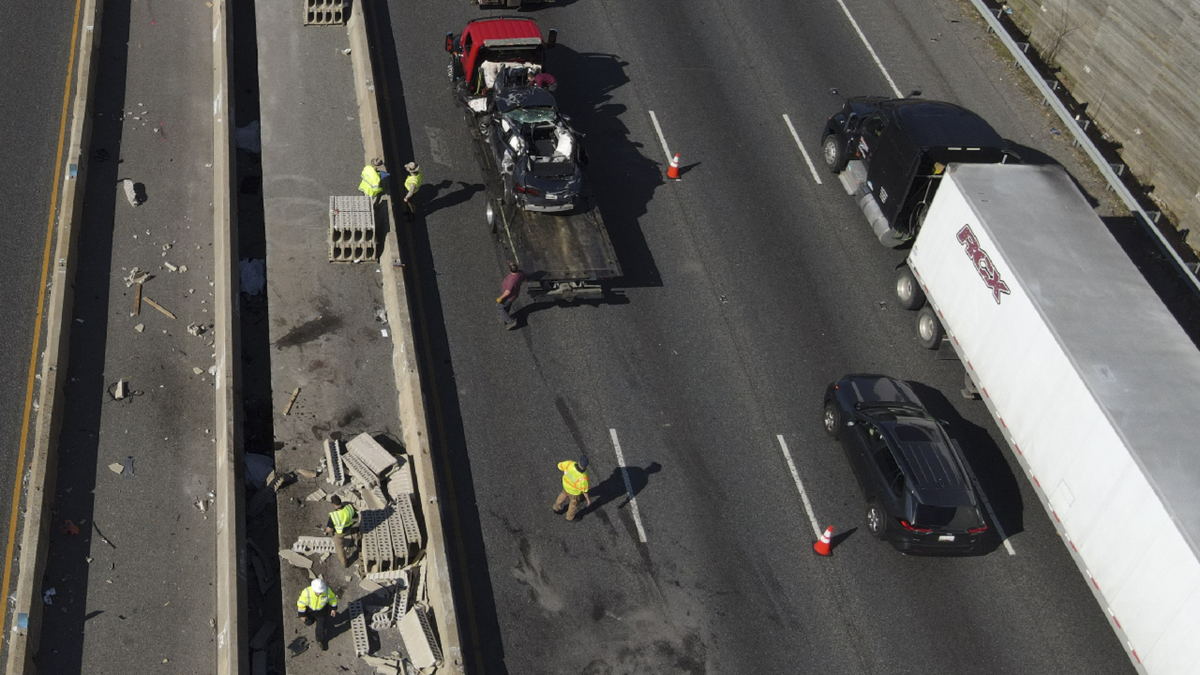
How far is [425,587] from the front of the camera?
17.9m

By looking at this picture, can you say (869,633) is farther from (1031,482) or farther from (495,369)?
(495,369)

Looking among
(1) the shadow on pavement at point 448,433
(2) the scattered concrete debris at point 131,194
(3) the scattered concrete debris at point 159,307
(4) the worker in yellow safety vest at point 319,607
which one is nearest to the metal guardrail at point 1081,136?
(1) the shadow on pavement at point 448,433

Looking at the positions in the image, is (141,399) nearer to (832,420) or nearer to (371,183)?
(371,183)

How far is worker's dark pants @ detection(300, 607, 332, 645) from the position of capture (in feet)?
55.9

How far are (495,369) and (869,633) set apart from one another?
7.93 meters

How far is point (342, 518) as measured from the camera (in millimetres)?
17859

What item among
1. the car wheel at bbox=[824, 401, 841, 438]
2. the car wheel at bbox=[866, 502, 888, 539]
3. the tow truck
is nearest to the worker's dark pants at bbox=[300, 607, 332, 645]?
the tow truck

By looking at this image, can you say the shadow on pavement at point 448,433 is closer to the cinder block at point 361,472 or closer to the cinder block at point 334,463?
the cinder block at point 361,472

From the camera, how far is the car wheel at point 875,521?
61.4 ft

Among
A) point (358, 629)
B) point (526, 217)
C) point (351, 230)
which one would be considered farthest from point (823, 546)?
point (351, 230)

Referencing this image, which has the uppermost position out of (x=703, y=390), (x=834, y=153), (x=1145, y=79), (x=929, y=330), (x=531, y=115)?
(x=1145, y=79)

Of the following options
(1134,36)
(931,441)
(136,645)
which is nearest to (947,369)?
(931,441)

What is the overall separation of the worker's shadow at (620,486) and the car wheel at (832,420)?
10.5ft

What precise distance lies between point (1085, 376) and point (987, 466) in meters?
3.52
